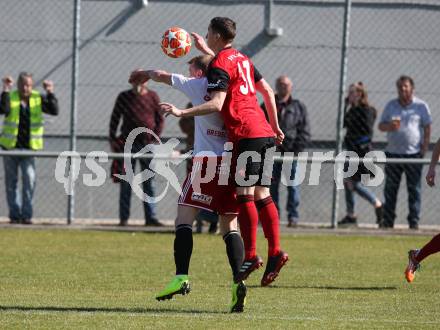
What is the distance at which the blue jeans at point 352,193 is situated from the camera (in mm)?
14411

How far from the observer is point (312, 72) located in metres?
15.3

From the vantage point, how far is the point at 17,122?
1413 cm

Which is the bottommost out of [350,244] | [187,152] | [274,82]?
[350,244]

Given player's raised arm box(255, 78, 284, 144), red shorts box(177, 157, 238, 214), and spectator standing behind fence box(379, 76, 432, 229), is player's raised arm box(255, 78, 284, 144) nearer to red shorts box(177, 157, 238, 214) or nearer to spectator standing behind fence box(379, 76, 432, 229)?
red shorts box(177, 157, 238, 214)

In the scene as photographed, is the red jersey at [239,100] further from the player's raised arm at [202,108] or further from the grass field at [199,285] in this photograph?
the grass field at [199,285]

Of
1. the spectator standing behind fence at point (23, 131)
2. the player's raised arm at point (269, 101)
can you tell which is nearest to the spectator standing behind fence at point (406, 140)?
the spectator standing behind fence at point (23, 131)

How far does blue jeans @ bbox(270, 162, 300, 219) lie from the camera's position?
14.2 m

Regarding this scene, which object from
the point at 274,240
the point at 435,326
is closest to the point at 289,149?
the point at 274,240

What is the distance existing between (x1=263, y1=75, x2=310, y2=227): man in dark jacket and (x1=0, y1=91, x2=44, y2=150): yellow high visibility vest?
3.09m

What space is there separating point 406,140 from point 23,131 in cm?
503

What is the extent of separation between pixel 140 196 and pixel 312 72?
3.04 meters

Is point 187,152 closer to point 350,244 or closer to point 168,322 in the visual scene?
point 350,244

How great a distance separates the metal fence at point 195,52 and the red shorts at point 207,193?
718cm

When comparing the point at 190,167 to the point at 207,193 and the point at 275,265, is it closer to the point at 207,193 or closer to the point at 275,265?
the point at 275,265
